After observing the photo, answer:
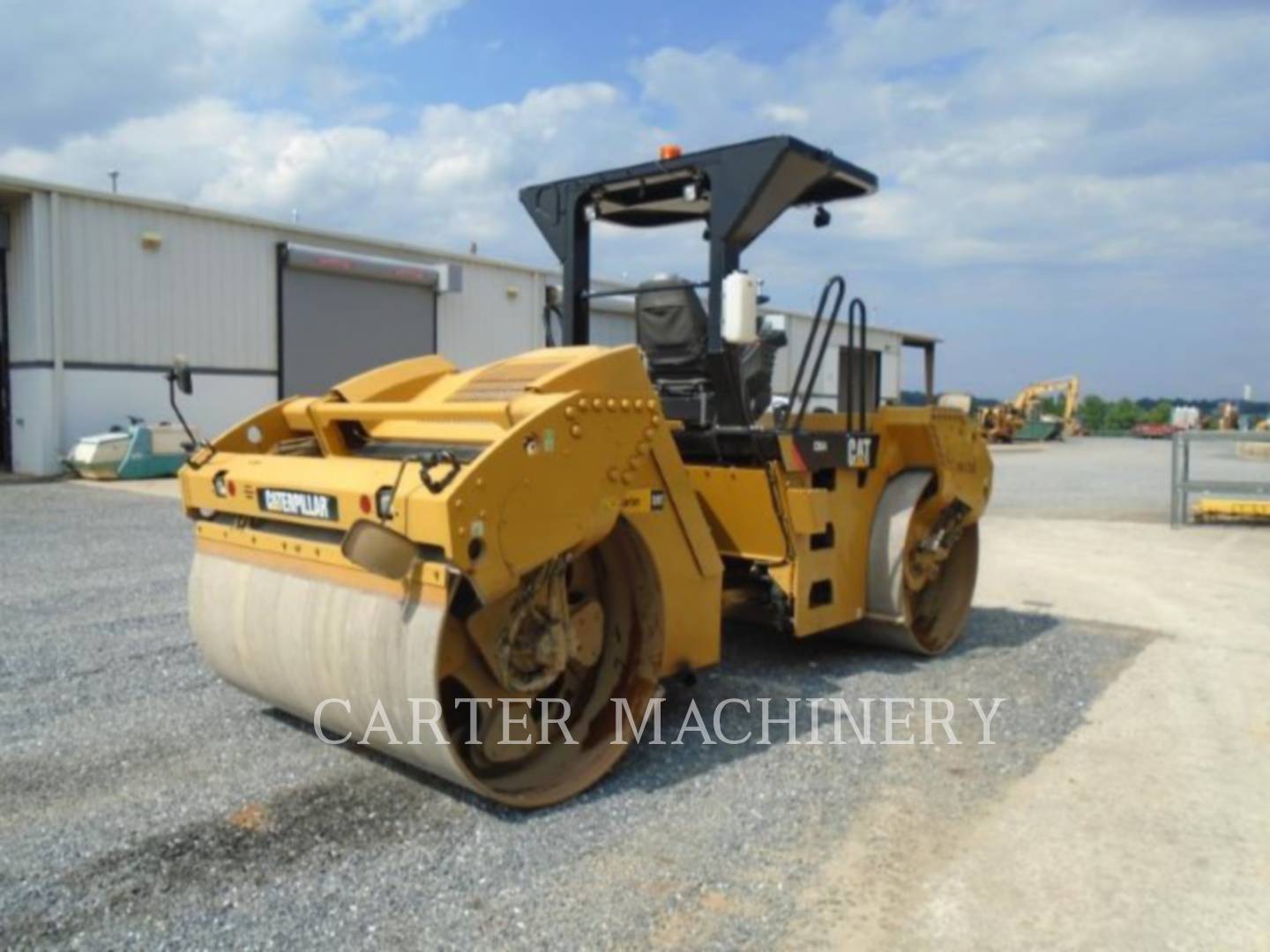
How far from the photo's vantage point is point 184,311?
17875 millimetres

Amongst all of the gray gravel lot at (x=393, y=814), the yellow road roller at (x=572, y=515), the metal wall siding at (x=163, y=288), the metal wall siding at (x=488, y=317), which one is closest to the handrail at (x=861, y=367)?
the yellow road roller at (x=572, y=515)

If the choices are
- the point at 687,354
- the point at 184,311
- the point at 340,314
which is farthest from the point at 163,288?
the point at 687,354

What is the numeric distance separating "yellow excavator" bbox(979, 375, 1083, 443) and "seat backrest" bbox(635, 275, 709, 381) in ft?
114

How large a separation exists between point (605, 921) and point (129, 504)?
1164 cm

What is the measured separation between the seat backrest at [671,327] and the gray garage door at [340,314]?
A: 49.8 feet

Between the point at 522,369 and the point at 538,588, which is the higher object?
the point at 522,369

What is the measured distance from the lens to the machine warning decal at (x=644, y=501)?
13.0 ft

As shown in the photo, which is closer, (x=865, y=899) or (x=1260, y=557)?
(x=865, y=899)

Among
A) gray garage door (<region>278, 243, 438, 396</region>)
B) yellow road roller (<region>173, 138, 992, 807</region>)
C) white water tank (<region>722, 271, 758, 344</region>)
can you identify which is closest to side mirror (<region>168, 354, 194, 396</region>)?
yellow road roller (<region>173, 138, 992, 807</region>)

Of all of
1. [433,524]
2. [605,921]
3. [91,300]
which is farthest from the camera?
[91,300]

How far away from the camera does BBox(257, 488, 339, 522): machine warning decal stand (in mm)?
3630

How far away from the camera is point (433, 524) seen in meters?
3.24

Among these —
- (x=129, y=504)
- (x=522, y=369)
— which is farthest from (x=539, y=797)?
(x=129, y=504)

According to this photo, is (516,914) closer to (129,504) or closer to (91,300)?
(129,504)
